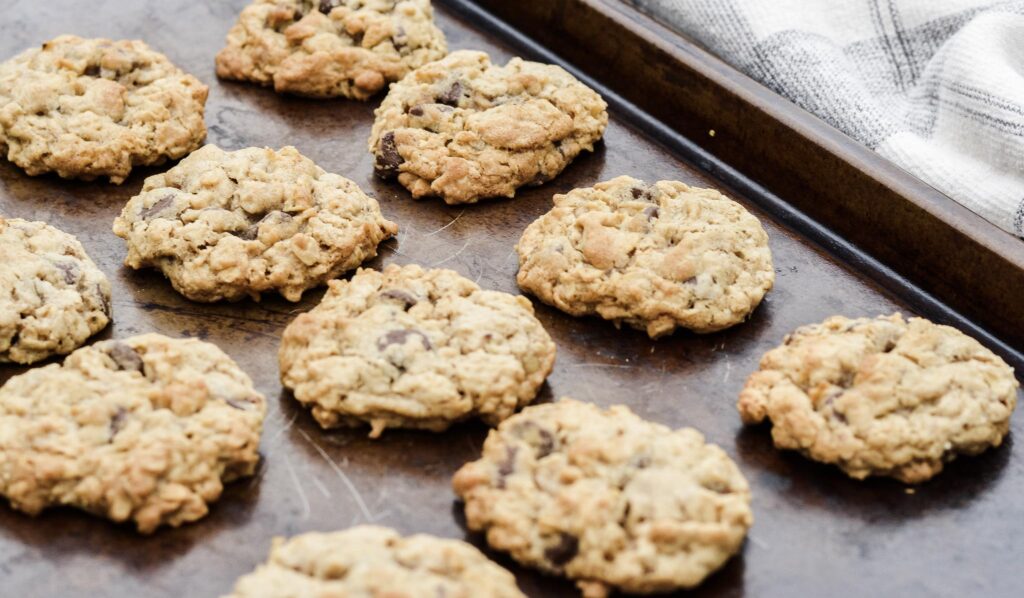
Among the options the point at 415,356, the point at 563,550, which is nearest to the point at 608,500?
the point at 563,550

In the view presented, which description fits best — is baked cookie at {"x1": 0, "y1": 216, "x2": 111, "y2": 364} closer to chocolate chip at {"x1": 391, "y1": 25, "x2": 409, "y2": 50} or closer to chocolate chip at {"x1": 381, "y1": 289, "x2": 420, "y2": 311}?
chocolate chip at {"x1": 381, "y1": 289, "x2": 420, "y2": 311}

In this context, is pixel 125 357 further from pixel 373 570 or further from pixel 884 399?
pixel 884 399

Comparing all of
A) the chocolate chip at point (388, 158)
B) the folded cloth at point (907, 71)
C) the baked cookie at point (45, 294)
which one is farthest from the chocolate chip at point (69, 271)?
the folded cloth at point (907, 71)

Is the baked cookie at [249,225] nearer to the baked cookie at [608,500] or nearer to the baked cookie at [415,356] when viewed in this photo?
the baked cookie at [415,356]

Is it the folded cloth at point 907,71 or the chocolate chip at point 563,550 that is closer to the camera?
the chocolate chip at point 563,550

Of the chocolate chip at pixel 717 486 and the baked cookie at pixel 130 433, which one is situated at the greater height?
the chocolate chip at pixel 717 486
